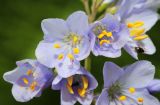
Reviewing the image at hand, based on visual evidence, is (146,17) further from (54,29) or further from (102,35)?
(54,29)

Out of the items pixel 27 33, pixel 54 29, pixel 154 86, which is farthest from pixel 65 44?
pixel 27 33

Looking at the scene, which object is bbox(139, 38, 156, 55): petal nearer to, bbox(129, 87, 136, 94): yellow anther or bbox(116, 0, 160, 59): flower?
bbox(116, 0, 160, 59): flower

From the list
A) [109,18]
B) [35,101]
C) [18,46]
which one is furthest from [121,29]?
[18,46]

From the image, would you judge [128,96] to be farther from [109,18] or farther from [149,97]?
[109,18]

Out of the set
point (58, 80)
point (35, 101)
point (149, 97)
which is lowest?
point (35, 101)

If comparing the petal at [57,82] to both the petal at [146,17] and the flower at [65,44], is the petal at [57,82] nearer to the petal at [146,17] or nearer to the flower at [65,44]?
the flower at [65,44]

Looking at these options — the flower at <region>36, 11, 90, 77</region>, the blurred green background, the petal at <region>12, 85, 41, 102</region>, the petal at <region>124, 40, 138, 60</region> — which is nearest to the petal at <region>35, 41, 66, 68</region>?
the flower at <region>36, 11, 90, 77</region>

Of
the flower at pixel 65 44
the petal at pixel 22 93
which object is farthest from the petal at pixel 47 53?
the petal at pixel 22 93
